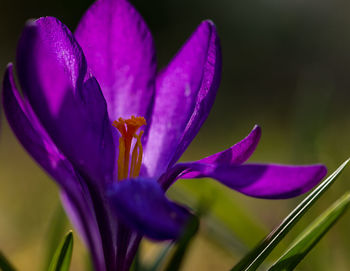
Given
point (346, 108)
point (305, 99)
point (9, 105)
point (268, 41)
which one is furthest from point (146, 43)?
point (268, 41)

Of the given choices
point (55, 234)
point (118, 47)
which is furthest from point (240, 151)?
point (55, 234)

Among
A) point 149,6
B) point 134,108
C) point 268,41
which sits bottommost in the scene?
point 149,6

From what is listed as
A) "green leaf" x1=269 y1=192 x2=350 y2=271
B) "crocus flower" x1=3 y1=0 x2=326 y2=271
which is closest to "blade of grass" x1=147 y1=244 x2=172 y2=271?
"crocus flower" x1=3 y1=0 x2=326 y2=271

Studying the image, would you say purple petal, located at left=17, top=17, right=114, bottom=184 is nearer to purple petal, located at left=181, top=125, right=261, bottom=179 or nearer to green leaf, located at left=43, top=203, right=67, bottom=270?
purple petal, located at left=181, top=125, right=261, bottom=179

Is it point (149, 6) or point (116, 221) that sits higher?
point (116, 221)

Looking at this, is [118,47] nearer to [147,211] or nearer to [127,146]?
[127,146]

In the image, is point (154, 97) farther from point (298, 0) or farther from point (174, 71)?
point (298, 0)

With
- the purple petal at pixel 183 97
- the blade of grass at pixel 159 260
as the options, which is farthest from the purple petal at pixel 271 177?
the blade of grass at pixel 159 260
